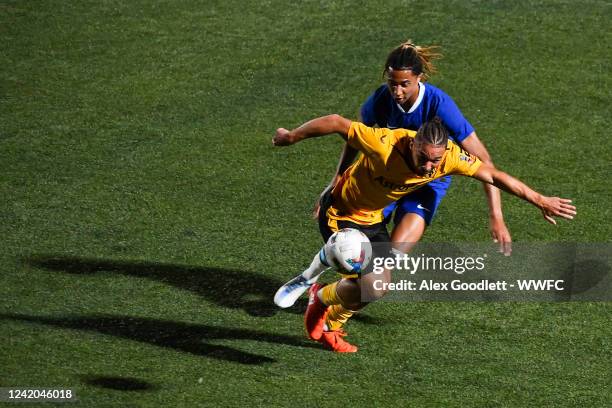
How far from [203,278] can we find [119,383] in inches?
68.4

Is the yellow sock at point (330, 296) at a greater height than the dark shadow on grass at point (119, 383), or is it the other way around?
the yellow sock at point (330, 296)

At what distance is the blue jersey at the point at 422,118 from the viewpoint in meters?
8.06

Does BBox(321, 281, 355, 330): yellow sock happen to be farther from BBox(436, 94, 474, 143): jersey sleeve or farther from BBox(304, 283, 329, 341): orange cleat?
BBox(436, 94, 474, 143): jersey sleeve

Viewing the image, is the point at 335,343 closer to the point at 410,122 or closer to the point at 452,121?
the point at 410,122

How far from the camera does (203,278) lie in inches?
349

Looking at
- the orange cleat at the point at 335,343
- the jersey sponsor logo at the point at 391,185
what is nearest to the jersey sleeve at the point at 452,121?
the jersey sponsor logo at the point at 391,185

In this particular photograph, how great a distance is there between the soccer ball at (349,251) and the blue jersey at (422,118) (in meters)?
0.78

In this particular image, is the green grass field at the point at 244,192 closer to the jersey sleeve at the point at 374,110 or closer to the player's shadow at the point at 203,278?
the player's shadow at the point at 203,278

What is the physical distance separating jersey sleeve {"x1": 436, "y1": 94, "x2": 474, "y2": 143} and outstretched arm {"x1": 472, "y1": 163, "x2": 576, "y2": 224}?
58 centimetres

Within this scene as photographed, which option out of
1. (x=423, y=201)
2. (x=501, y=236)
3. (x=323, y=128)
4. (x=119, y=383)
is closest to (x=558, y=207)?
(x=501, y=236)

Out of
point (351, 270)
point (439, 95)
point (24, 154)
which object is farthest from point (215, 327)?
point (24, 154)

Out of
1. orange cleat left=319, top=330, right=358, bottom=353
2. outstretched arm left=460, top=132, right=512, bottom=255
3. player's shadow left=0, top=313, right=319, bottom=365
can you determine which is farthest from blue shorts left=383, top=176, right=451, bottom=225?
player's shadow left=0, top=313, right=319, bottom=365

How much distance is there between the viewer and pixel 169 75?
40.7 feet

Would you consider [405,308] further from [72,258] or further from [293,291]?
[72,258]
